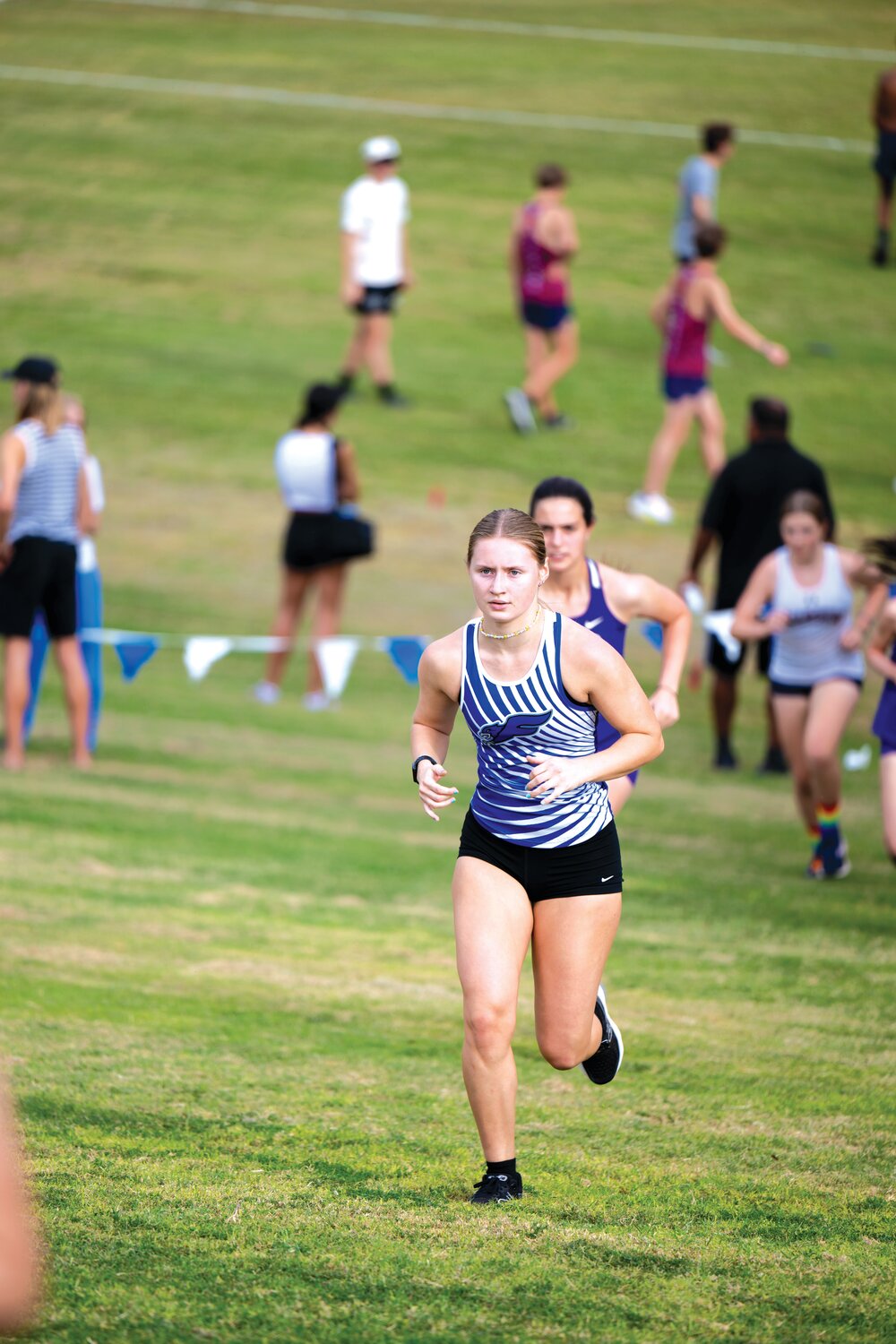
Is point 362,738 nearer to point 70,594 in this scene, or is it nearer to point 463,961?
point 70,594

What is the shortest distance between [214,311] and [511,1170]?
60.1 ft

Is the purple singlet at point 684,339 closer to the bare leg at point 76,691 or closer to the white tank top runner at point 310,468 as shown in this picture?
the white tank top runner at point 310,468

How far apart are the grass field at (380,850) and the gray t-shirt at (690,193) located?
208 cm

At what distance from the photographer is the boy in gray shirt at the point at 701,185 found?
1669 cm

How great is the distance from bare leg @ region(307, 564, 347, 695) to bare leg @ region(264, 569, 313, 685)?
14 cm

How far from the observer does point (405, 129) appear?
26609 mm

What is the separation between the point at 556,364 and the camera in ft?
59.0

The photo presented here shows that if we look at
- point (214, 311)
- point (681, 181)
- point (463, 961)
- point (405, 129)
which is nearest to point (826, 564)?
point (463, 961)

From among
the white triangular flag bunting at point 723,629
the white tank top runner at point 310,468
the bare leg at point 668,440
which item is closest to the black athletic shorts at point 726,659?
the white triangular flag bunting at point 723,629

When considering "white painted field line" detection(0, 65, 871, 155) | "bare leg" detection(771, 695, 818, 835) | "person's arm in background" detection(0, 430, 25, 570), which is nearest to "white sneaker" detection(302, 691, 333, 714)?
"person's arm in background" detection(0, 430, 25, 570)

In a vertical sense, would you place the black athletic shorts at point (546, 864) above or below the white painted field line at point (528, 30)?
below

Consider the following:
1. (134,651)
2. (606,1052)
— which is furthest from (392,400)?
(606,1052)

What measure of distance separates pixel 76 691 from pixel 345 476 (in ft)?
9.94

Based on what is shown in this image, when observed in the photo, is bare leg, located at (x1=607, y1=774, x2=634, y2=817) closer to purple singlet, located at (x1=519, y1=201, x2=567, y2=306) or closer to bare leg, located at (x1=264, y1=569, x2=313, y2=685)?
bare leg, located at (x1=264, y1=569, x2=313, y2=685)
